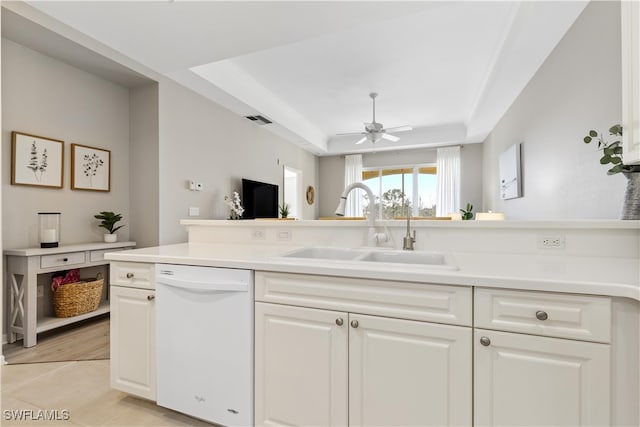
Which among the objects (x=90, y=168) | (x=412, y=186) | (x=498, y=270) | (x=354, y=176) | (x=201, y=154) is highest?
(x=354, y=176)

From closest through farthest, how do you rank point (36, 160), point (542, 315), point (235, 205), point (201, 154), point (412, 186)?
point (542, 315)
point (36, 160)
point (201, 154)
point (235, 205)
point (412, 186)

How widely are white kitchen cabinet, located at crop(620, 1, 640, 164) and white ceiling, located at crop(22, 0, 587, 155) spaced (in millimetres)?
1113

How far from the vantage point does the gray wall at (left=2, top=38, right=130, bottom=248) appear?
2.54 metres

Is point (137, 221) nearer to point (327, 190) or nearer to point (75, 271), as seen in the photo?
point (75, 271)

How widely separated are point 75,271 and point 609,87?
4.52 metres

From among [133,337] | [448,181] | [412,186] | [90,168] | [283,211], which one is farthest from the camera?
[412,186]

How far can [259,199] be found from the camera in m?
4.78

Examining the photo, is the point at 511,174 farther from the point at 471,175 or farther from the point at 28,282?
the point at 28,282

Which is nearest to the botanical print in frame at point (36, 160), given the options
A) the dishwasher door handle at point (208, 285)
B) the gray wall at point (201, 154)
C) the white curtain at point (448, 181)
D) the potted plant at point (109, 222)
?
the potted plant at point (109, 222)

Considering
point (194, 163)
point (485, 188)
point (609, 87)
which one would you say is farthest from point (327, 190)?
point (609, 87)

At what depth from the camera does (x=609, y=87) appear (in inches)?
70.4

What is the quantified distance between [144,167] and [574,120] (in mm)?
4104

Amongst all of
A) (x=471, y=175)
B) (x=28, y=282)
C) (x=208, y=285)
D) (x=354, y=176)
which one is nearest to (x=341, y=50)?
(x=208, y=285)

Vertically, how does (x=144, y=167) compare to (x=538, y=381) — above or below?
above
